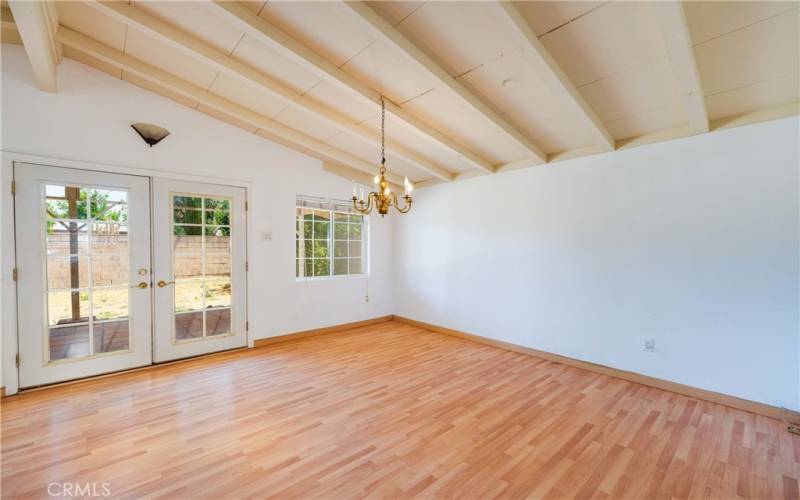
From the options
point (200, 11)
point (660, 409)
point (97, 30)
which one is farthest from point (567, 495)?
point (97, 30)

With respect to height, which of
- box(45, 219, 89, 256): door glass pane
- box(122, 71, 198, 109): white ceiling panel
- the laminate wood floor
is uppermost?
box(122, 71, 198, 109): white ceiling panel

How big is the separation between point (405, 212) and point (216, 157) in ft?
8.90

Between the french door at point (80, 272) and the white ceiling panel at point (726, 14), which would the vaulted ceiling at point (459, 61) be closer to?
the white ceiling panel at point (726, 14)

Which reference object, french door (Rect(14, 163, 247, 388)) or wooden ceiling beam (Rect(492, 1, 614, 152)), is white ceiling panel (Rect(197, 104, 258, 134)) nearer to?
french door (Rect(14, 163, 247, 388))

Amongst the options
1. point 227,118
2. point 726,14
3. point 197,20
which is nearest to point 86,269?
point 227,118

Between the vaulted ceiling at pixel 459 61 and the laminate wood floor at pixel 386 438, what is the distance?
249cm

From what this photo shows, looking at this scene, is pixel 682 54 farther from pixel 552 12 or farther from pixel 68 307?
pixel 68 307

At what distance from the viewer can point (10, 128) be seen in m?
2.92

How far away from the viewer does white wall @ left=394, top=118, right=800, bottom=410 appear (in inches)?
106

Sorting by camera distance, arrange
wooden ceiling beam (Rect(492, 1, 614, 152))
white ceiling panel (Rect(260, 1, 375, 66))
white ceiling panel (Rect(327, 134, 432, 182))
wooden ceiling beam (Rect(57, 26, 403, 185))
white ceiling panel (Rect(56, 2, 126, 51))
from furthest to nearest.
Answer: white ceiling panel (Rect(327, 134, 432, 182))
wooden ceiling beam (Rect(57, 26, 403, 185))
white ceiling panel (Rect(56, 2, 126, 51))
white ceiling panel (Rect(260, 1, 375, 66))
wooden ceiling beam (Rect(492, 1, 614, 152))

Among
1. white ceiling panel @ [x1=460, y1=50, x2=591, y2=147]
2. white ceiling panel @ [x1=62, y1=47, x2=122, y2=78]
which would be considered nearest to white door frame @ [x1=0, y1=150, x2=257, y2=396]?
white ceiling panel @ [x1=62, y1=47, x2=122, y2=78]

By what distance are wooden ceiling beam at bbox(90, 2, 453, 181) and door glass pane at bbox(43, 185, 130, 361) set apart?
69.5 inches

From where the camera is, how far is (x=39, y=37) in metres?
2.33

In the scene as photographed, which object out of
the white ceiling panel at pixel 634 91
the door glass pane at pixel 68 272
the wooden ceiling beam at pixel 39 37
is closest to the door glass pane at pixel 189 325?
the door glass pane at pixel 68 272
